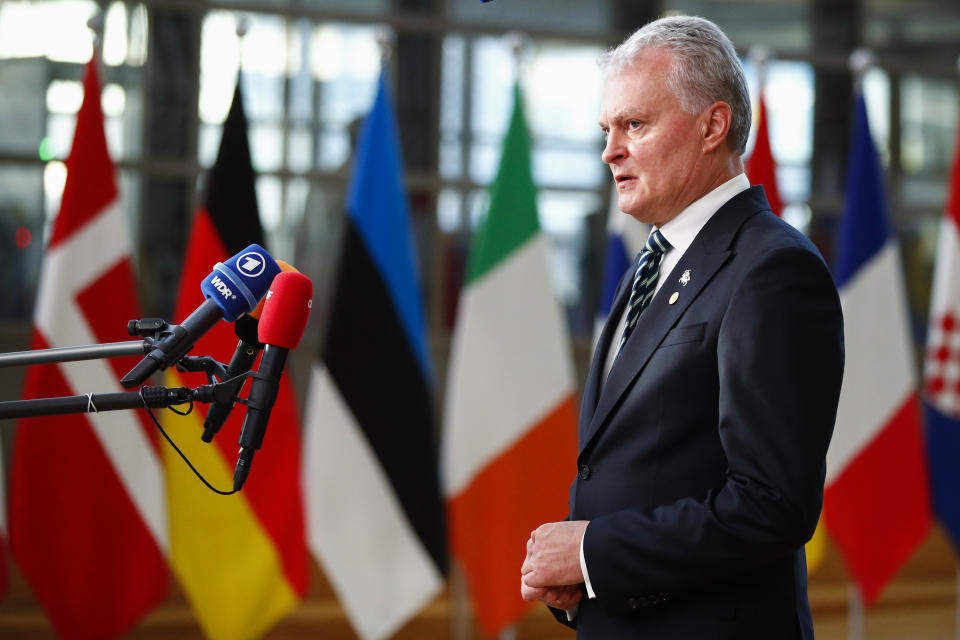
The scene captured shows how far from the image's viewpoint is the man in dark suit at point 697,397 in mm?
1235

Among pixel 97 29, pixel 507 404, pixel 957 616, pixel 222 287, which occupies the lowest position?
pixel 957 616

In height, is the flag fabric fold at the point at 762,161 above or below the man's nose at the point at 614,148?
below

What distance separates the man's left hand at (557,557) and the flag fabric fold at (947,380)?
3.36 metres

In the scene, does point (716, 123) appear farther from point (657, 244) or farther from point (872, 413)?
point (872, 413)

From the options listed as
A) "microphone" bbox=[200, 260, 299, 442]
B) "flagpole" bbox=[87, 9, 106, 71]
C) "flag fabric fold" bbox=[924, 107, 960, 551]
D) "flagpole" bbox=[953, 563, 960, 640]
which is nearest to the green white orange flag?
"flagpole" bbox=[87, 9, 106, 71]

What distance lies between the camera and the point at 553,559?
1.35 meters

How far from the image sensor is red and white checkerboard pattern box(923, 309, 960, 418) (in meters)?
4.22

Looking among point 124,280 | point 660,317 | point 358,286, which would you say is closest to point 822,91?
point 358,286

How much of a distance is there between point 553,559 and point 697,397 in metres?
0.28

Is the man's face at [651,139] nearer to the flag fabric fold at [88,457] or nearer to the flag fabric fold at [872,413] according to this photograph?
the flag fabric fold at [88,457]

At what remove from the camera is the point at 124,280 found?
138 inches

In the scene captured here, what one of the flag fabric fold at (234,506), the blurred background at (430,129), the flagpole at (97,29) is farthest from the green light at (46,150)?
the flag fabric fold at (234,506)

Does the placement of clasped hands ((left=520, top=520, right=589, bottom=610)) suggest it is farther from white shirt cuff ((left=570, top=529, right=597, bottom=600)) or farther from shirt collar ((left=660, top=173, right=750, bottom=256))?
shirt collar ((left=660, top=173, right=750, bottom=256))

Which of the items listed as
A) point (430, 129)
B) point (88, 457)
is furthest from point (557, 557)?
point (430, 129)
